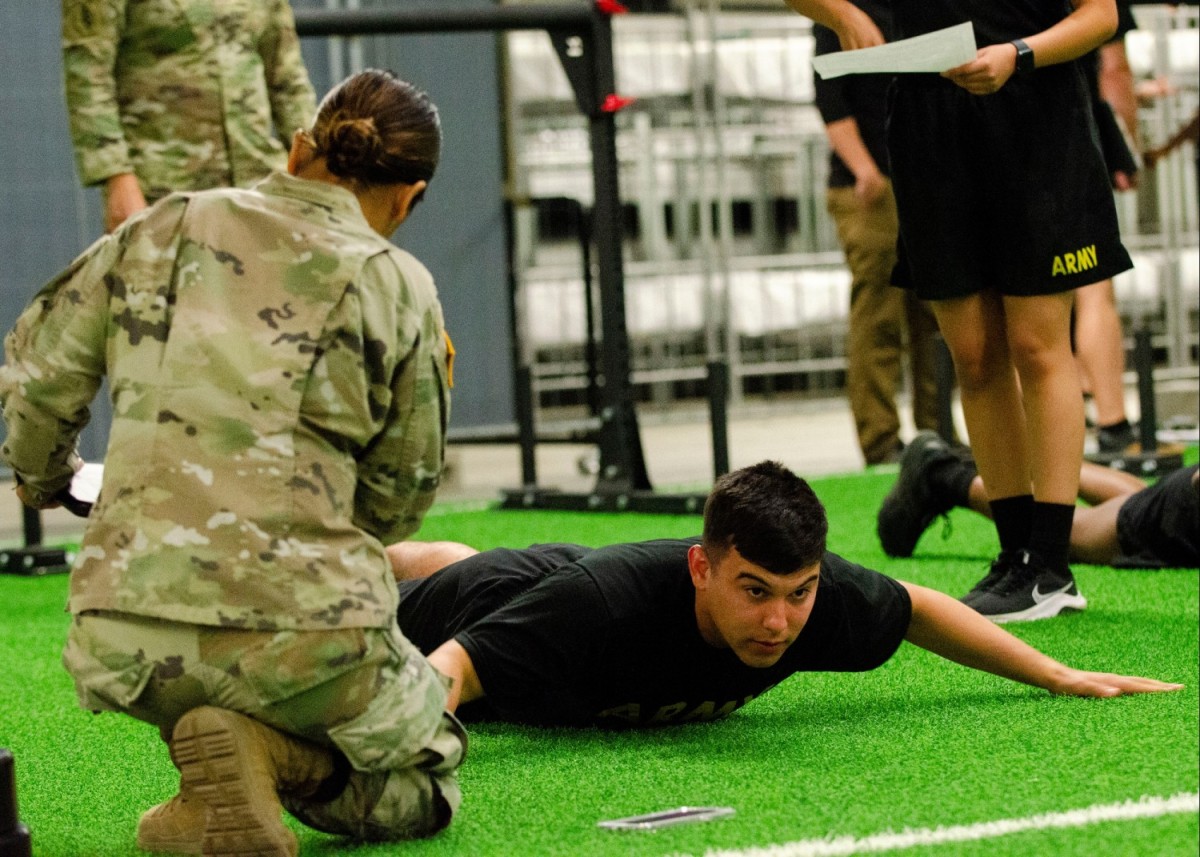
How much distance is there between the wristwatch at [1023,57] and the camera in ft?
9.96

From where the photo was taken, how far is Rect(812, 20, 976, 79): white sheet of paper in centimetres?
290

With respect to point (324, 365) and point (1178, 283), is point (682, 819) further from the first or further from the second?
point (1178, 283)

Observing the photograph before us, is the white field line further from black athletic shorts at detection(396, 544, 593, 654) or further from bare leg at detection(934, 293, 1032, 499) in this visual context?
bare leg at detection(934, 293, 1032, 499)

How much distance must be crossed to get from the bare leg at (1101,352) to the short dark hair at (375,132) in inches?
156

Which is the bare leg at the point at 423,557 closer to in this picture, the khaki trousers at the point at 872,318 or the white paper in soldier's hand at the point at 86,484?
the white paper in soldier's hand at the point at 86,484

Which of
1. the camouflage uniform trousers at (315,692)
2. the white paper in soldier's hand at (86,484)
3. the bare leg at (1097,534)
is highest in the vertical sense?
the white paper in soldier's hand at (86,484)

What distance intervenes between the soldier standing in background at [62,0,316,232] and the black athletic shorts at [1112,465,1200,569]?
6.61 feet

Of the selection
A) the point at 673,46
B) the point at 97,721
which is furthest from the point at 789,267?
the point at 97,721

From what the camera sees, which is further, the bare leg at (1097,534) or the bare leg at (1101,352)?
the bare leg at (1101,352)

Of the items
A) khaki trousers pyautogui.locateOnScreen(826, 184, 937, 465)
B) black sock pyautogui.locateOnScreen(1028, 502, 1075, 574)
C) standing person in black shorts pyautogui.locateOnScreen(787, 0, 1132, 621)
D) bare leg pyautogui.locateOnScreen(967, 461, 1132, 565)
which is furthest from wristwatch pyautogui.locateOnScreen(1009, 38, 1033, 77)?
khaki trousers pyautogui.locateOnScreen(826, 184, 937, 465)

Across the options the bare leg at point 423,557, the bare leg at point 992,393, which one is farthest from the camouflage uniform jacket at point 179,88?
the bare leg at point 992,393

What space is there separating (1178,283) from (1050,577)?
7.65 m

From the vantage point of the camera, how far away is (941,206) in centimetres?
318

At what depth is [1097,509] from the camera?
3797 mm
